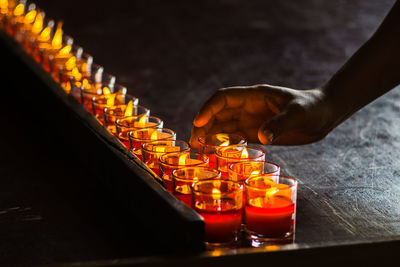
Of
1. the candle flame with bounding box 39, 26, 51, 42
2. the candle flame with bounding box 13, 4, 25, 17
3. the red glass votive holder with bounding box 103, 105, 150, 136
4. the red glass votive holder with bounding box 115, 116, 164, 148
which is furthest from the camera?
the candle flame with bounding box 13, 4, 25, 17

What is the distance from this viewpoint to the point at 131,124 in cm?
199

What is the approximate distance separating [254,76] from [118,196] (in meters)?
2.14

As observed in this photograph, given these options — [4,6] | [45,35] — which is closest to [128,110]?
[45,35]

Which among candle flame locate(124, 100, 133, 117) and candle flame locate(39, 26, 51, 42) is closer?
candle flame locate(124, 100, 133, 117)

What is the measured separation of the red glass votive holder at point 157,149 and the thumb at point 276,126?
23 centimetres

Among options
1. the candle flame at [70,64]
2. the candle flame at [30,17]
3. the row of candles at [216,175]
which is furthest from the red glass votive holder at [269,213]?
the candle flame at [30,17]

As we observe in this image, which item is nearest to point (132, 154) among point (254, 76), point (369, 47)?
point (369, 47)

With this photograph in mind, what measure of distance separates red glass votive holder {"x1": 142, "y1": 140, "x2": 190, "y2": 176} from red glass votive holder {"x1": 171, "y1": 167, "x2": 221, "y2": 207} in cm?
14

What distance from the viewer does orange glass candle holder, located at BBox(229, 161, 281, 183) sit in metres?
1.55

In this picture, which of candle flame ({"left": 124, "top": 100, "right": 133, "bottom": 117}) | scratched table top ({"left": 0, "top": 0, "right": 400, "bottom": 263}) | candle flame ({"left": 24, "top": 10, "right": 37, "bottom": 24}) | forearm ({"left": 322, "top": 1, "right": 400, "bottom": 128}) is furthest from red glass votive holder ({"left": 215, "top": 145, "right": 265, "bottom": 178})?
candle flame ({"left": 24, "top": 10, "right": 37, "bottom": 24})

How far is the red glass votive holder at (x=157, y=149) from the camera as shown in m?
1.69

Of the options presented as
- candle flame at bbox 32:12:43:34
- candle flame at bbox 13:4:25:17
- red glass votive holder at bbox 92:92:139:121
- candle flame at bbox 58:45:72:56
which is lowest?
red glass votive holder at bbox 92:92:139:121

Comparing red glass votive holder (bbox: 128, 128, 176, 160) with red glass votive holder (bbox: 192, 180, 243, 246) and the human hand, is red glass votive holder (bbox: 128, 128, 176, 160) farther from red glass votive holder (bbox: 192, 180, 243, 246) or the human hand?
red glass votive holder (bbox: 192, 180, 243, 246)

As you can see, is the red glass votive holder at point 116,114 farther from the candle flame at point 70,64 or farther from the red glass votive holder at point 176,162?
the candle flame at point 70,64
